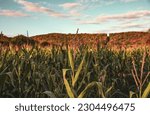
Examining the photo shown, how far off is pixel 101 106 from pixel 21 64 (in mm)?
1784

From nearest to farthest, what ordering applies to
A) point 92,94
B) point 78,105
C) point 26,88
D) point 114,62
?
point 78,105
point 92,94
point 26,88
point 114,62

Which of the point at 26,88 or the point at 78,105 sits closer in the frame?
the point at 78,105

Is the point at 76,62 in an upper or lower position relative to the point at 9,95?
upper

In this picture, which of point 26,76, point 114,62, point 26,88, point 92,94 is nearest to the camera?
point 92,94

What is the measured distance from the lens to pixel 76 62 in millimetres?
4289

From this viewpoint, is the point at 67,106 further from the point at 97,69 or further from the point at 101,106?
the point at 97,69

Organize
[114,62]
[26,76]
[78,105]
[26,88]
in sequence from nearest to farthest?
[78,105] < [26,88] < [26,76] < [114,62]

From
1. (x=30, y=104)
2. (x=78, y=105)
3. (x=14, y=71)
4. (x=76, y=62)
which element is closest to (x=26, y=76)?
(x=14, y=71)

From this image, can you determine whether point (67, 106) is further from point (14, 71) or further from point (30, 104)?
point (14, 71)

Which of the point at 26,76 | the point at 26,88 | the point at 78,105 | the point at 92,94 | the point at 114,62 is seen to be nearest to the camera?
the point at 78,105

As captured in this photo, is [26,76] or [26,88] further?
[26,76]

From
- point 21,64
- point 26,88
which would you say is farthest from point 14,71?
point 26,88

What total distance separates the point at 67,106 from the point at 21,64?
1.70 metres

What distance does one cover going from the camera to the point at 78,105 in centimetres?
275
